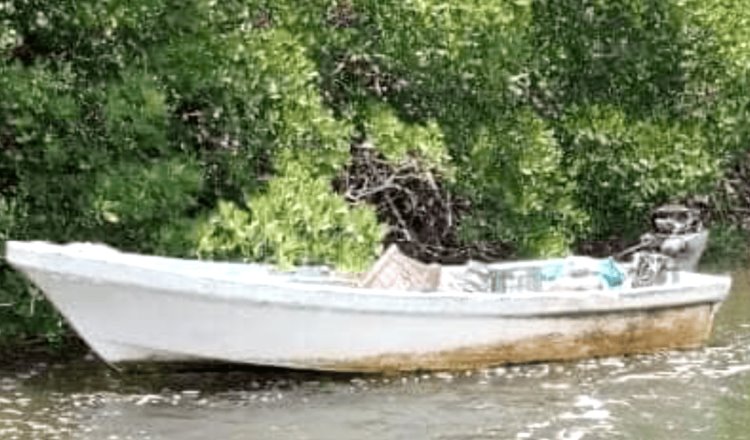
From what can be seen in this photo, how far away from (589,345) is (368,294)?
2.42m

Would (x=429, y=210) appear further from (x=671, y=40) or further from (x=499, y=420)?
(x=499, y=420)

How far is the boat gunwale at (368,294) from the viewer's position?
10.4 meters

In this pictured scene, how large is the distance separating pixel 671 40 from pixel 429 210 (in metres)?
3.46

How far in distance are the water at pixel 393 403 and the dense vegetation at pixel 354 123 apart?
111 centimetres

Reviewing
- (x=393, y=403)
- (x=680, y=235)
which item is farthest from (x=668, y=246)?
(x=393, y=403)

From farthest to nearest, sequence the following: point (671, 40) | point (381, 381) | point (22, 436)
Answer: point (671, 40)
point (381, 381)
point (22, 436)

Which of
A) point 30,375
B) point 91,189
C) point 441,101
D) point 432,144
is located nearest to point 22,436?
point 30,375

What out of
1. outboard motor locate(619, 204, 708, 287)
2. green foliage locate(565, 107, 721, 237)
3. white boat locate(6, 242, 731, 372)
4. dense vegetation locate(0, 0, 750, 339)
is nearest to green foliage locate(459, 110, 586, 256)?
dense vegetation locate(0, 0, 750, 339)

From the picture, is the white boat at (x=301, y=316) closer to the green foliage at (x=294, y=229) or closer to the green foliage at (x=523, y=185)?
the green foliage at (x=294, y=229)

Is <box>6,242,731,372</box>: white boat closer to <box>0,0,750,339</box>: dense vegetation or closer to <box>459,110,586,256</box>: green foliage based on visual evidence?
<box>0,0,750,339</box>: dense vegetation

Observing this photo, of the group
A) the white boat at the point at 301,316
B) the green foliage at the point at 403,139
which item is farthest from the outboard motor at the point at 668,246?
the green foliage at the point at 403,139

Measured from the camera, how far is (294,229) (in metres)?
12.0

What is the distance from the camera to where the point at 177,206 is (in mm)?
12203

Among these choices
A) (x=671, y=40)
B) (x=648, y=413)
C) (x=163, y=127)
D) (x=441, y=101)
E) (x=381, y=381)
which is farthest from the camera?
(x=671, y=40)
